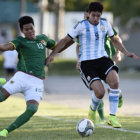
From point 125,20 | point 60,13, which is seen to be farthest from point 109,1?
point 60,13

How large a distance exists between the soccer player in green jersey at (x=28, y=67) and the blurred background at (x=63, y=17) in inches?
848

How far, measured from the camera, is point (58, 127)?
11.6 meters

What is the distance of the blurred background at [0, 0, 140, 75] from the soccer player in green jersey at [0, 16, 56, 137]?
2155 centimetres

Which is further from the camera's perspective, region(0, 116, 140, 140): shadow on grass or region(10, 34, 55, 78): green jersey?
region(10, 34, 55, 78): green jersey

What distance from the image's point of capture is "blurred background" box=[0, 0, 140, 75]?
39.1 metres

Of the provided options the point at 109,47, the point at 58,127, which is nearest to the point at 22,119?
the point at 58,127

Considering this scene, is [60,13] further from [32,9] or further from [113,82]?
[113,82]

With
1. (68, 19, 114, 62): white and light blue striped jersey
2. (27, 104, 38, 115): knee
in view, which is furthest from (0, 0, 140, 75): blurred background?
(27, 104, 38, 115): knee

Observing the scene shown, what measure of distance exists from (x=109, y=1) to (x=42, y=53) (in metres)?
45.2

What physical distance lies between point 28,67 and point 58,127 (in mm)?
1577

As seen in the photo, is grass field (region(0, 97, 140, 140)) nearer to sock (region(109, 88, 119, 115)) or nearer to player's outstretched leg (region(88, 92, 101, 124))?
player's outstretched leg (region(88, 92, 101, 124))

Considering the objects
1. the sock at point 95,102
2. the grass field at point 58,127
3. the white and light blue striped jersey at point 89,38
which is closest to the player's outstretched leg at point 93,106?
the sock at point 95,102

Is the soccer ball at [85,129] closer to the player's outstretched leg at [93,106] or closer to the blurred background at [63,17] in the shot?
the player's outstretched leg at [93,106]

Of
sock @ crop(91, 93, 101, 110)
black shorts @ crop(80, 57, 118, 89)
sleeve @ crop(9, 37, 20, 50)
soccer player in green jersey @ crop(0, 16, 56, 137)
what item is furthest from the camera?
sock @ crop(91, 93, 101, 110)
